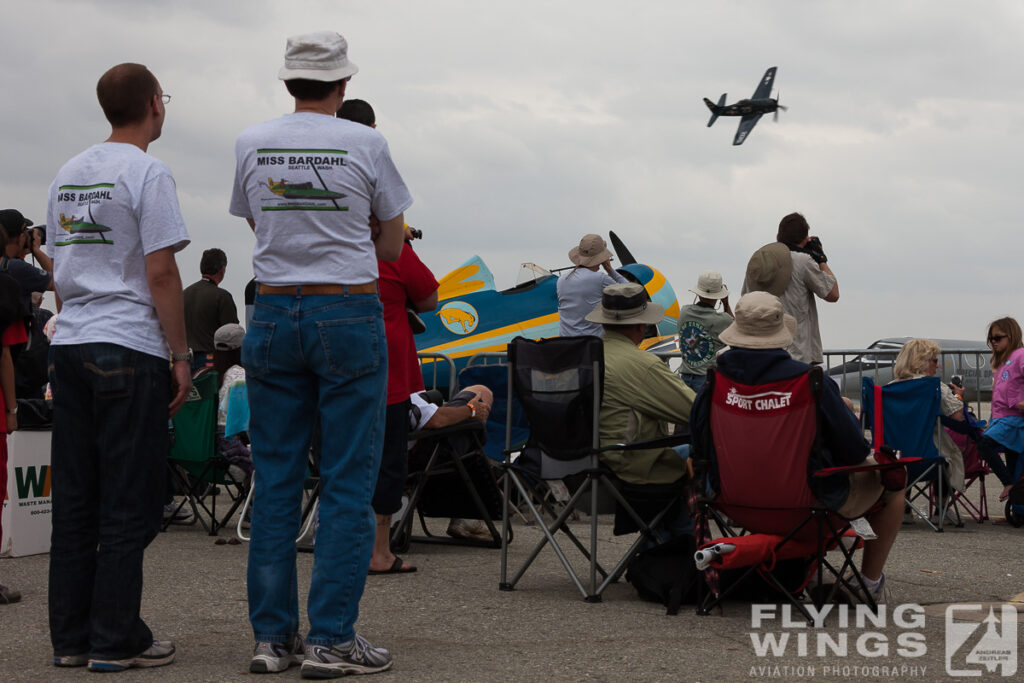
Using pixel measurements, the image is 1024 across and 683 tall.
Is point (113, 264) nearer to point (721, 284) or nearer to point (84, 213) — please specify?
point (84, 213)

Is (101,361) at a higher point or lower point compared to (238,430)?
higher

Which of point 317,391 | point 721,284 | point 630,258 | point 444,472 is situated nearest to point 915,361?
point 721,284

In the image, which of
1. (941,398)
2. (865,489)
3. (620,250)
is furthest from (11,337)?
(620,250)

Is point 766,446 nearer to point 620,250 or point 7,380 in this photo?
point 7,380

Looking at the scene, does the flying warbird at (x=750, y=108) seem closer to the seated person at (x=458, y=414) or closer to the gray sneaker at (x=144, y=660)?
the seated person at (x=458, y=414)

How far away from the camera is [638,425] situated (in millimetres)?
5508

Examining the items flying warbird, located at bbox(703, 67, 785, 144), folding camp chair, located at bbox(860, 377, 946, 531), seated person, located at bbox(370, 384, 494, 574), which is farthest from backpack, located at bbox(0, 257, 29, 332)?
flying warbird, located at bbox(703, 67, 785, 144)

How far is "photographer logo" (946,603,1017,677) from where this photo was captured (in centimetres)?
400

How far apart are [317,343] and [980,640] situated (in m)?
2.66

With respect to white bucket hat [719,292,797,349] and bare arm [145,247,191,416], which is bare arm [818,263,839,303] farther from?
bare arm [145,247,191,416]

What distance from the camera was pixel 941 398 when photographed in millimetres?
8570

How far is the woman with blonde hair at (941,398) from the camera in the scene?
846 centimetres

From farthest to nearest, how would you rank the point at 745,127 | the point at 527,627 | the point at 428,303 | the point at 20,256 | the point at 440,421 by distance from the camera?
the point at 745,127 < the point at 440,421 < the point at 20,256 < the point at 428,303 < the point at 527,627

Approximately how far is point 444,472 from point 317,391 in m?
3.17
